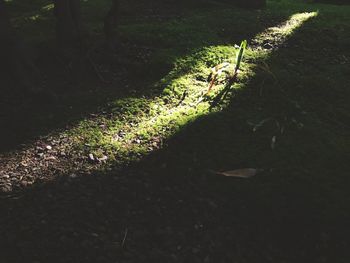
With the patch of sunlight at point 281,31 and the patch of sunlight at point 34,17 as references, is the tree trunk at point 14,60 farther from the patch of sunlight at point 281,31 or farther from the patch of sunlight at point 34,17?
the patch of sunlight at point 281,31

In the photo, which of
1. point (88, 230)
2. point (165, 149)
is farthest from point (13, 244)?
point (165, 149)

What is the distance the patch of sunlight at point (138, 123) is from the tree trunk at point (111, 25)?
1.52m

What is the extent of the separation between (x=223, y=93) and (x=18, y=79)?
3697 mm

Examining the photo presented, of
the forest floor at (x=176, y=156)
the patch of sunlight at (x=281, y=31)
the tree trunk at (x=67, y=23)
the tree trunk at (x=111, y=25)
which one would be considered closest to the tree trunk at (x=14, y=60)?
the forest floor at (x=176, y=156)

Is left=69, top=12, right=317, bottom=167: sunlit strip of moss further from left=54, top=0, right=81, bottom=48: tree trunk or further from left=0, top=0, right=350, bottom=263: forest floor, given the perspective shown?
left=54, top=0, right=81, bottom=48: tree trunk

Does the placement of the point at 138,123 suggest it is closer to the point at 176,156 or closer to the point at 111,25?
the point at 176,156

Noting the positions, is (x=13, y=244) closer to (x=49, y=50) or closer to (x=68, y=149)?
(x=68, y=149)

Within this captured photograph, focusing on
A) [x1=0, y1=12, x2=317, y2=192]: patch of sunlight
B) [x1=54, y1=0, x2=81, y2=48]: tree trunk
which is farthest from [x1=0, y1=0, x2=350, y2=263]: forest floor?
[x1=54, y1=0, x2=81, y2=48]: tree trunk

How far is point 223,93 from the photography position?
6.49 m


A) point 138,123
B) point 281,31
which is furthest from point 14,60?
point 281,31

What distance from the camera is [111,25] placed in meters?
7.71

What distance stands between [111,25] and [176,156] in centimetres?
374

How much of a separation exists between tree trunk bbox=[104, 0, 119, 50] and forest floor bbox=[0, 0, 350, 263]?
0.88 feet

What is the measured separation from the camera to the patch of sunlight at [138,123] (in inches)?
211
